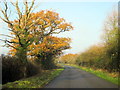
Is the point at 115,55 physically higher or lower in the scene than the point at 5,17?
lower

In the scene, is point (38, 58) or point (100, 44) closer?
point (100, 44)

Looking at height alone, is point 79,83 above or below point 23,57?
below

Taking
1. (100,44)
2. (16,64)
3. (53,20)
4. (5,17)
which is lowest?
(16,64)

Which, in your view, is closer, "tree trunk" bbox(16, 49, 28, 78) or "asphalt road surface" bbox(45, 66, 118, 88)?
"asphalt road surface" bbox(45, 66, 118, 88)

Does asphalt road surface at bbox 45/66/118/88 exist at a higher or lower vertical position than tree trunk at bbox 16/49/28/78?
lower

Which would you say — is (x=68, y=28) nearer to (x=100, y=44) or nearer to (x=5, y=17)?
(x=100, y=44)

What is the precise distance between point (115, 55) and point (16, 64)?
37.8 feet

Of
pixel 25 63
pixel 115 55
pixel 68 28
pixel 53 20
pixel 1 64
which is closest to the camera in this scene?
pixel 1 64

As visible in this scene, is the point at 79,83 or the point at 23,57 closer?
the point at 79,83

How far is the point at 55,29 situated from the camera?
94.3ft

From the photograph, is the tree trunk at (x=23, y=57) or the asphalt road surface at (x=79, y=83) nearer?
the asphalt road surface at (x=79, y=83)

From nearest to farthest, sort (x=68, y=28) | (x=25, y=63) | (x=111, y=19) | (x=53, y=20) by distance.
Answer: (x=25, y=63), (x=111, y=19), (x=53, y=20), (x=68, y=28)

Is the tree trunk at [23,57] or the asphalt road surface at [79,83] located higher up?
the tree trunk at [23,57]

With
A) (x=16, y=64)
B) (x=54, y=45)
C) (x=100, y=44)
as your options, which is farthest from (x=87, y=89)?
(x=54, y=45)
